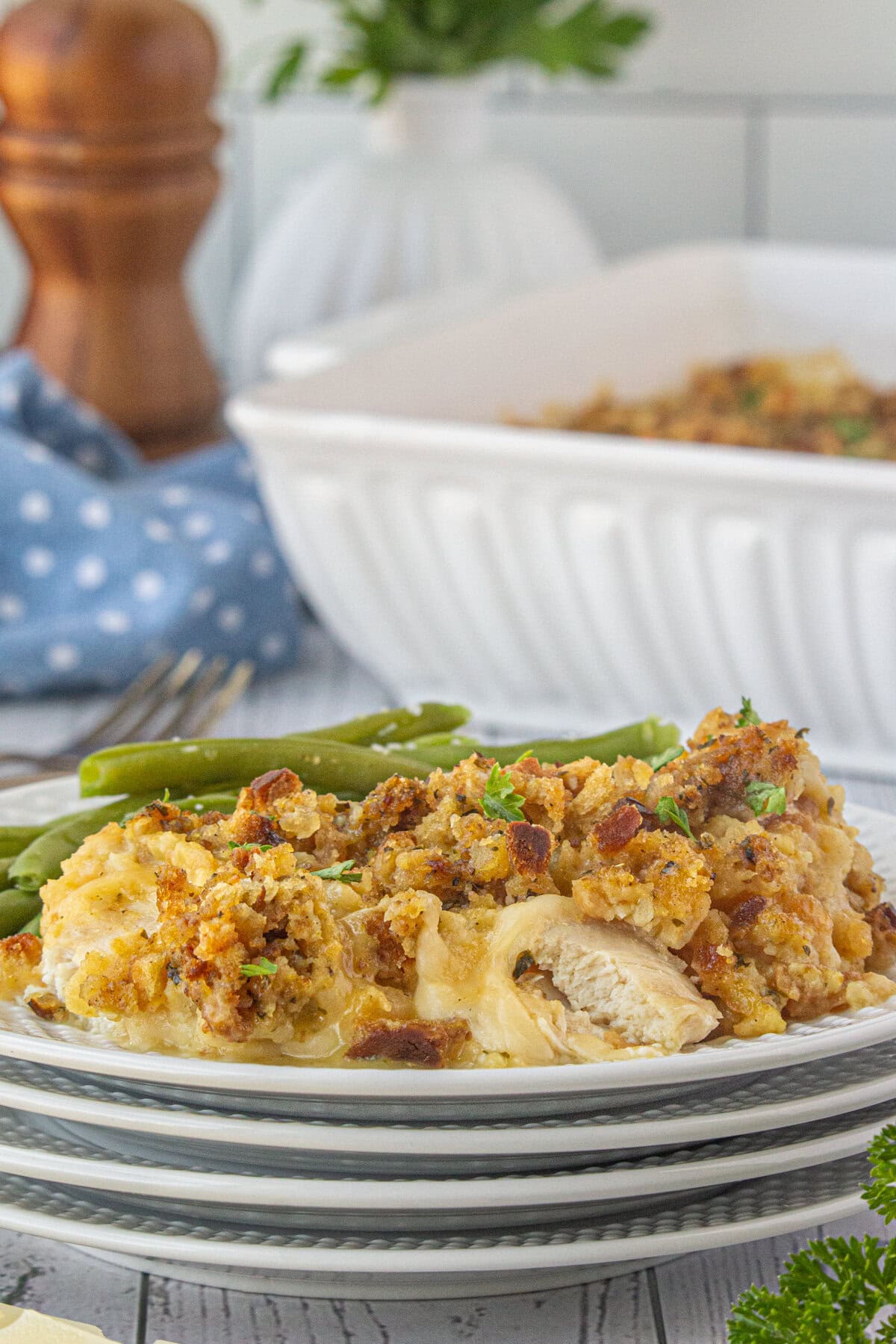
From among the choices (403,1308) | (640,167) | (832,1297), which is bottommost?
(640,167)

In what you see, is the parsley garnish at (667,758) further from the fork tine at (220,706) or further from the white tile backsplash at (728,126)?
the white tile backsplash at (728,126)

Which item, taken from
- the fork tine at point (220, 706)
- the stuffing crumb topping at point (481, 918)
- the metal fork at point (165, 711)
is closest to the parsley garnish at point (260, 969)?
the stuffing crumb topping at point (481, 918)

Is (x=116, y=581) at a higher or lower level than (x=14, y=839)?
lower

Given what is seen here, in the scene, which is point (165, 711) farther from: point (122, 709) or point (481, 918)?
point (481, 918)

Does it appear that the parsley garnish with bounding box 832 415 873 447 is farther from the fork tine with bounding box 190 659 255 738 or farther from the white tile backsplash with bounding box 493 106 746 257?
the white tile backsplash with bounding box 493 106 746 257

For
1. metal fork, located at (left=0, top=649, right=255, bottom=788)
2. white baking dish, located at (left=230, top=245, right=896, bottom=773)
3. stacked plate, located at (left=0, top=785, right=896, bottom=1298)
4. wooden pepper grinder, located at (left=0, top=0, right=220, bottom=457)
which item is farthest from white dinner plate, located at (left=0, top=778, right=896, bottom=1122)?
wooden pepper grinder, located at (left=0, top=0, right=220, bottom=457)

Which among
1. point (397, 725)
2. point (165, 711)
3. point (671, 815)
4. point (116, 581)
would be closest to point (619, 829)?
point (671, 815)

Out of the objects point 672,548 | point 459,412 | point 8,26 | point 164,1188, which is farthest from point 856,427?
point 164,1188
